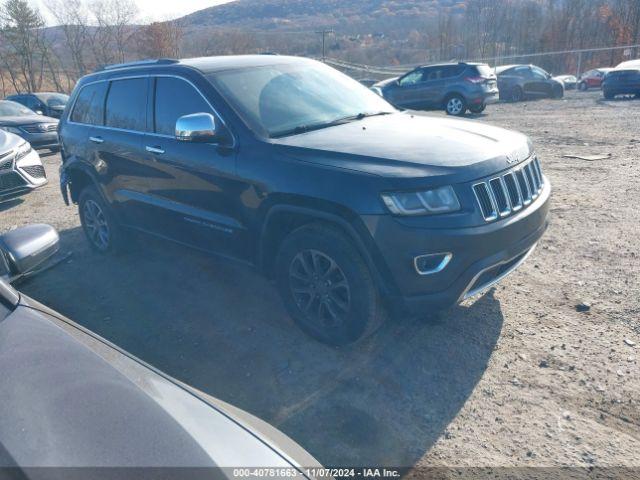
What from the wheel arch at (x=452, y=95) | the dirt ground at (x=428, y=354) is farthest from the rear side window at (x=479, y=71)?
the dirt ground at (x=428, y=354)

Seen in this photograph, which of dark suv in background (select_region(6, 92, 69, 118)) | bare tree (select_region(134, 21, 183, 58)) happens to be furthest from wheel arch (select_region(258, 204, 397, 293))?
bare tree (select_region(134, 21, 183, 58))

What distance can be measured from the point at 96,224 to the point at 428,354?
3911 mm

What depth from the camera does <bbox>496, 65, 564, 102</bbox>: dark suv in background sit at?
20.9 m

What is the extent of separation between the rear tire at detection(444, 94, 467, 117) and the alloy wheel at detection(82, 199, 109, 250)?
1283cm

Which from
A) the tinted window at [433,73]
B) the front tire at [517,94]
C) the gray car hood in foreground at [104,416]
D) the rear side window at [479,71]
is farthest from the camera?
the front tire at [517,94]

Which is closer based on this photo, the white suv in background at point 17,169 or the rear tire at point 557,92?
the white suv in background at point 17,169

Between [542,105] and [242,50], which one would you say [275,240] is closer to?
[542,105]

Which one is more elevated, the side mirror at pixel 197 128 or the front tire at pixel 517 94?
the side mirror at pixel 197 128

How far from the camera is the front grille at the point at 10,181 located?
7496 millimetres

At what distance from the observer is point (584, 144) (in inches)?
394

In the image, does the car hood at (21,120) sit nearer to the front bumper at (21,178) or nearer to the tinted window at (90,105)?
the front bumper at (21,178)

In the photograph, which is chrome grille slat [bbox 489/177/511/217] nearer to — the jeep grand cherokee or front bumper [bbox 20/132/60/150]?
the jeep grand cherokee

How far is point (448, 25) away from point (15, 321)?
161 ft

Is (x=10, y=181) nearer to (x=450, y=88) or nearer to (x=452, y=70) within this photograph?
(x=450, y=88)
